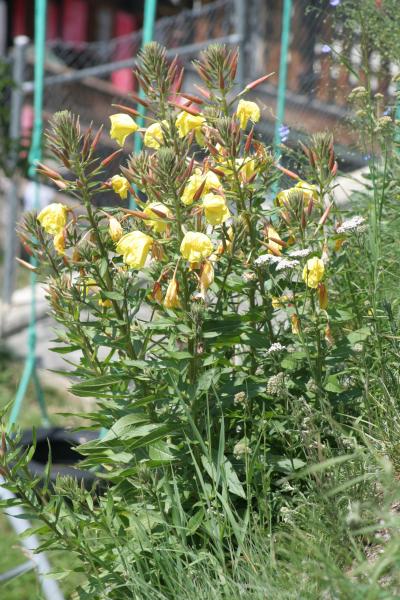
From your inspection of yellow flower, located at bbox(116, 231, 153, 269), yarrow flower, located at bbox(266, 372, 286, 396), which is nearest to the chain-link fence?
yellow flower, located at bbox(116, 231, 153, 269)

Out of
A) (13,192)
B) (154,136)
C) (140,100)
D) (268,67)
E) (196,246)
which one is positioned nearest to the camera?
(196,246)

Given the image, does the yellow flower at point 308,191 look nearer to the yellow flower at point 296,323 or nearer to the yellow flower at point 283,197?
the yellow flower at point 283,197

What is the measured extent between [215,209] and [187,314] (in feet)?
0.85

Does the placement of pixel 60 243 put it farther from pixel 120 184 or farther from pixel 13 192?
pixel 13 192

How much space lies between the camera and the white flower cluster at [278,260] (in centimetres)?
221

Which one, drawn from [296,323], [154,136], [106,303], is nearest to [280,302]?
[296,323]

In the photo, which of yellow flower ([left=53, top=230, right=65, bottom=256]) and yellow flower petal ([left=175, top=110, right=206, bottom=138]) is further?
yellow flower petal ([left=175, top=110, right=206, bottom=138])

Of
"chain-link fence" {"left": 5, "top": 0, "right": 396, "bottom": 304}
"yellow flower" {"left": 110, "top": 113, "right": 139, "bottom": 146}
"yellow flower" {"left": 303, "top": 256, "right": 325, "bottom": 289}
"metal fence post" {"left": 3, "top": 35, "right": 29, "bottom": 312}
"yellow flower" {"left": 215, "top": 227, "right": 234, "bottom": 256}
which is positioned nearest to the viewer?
"yellow flower" {"left": 303, "top": 256, "right": 325, "bottom": 289}

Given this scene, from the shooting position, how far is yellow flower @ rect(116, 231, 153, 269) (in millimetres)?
2217

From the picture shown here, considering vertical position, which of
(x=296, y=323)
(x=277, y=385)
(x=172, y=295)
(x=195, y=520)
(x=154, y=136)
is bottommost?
(x=195, y=520)

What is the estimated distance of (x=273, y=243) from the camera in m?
2.34

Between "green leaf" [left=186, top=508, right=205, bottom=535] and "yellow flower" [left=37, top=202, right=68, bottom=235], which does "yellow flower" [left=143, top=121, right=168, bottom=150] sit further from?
"green leaf" [left=186, top=508, right=205, bottom=535]

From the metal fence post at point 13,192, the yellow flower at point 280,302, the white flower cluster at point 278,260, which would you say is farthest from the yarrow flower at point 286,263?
the metal fence post at point 13,192

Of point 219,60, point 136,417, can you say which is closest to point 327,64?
point 219,60
